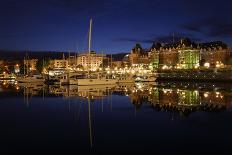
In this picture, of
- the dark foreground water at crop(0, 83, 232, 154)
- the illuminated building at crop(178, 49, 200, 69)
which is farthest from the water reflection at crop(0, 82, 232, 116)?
the illuminated building at crop(178, 49, 200, 69)

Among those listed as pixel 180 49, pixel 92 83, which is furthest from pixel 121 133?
pixel 180 49

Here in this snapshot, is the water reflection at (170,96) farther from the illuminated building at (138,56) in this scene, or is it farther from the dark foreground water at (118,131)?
the illuminated building at (138,56)

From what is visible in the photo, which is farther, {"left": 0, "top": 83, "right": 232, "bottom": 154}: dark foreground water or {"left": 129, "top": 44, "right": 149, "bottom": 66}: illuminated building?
{"left": 129, "top": 44, "right": 149, "bottom": 66}: illuminated building

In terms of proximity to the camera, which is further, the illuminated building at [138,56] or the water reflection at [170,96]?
the illuminated building at [138,56]

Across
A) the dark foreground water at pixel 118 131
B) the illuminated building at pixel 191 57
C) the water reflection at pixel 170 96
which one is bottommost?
the dark foreground water at pixel 118 131

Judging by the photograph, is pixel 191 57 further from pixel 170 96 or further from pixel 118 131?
pixel 118 131

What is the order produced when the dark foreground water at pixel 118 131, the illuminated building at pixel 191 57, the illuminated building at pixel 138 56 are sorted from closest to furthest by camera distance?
the dark foreground water at pixel 118 131
the illuminated building at pixel 191 57
the illuminated building at pixel 138 56

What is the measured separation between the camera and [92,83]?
48.0 m

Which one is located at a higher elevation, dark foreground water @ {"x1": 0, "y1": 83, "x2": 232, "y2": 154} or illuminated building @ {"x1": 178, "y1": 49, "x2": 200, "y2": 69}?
illuminated building @ {"x1": 178, "y1": 49, "x2": 200, "y2": 69}

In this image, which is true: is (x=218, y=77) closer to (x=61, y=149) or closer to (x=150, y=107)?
(x=150, y=107)

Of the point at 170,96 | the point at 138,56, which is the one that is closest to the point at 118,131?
the point at 170,96

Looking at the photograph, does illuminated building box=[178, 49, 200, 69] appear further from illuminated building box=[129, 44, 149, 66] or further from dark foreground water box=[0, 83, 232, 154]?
dark foreground water box=[0, 83, 232, 154]

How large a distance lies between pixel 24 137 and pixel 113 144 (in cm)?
337

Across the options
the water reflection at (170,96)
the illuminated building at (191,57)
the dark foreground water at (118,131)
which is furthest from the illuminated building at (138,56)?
the dark foreground water at (118,131)
